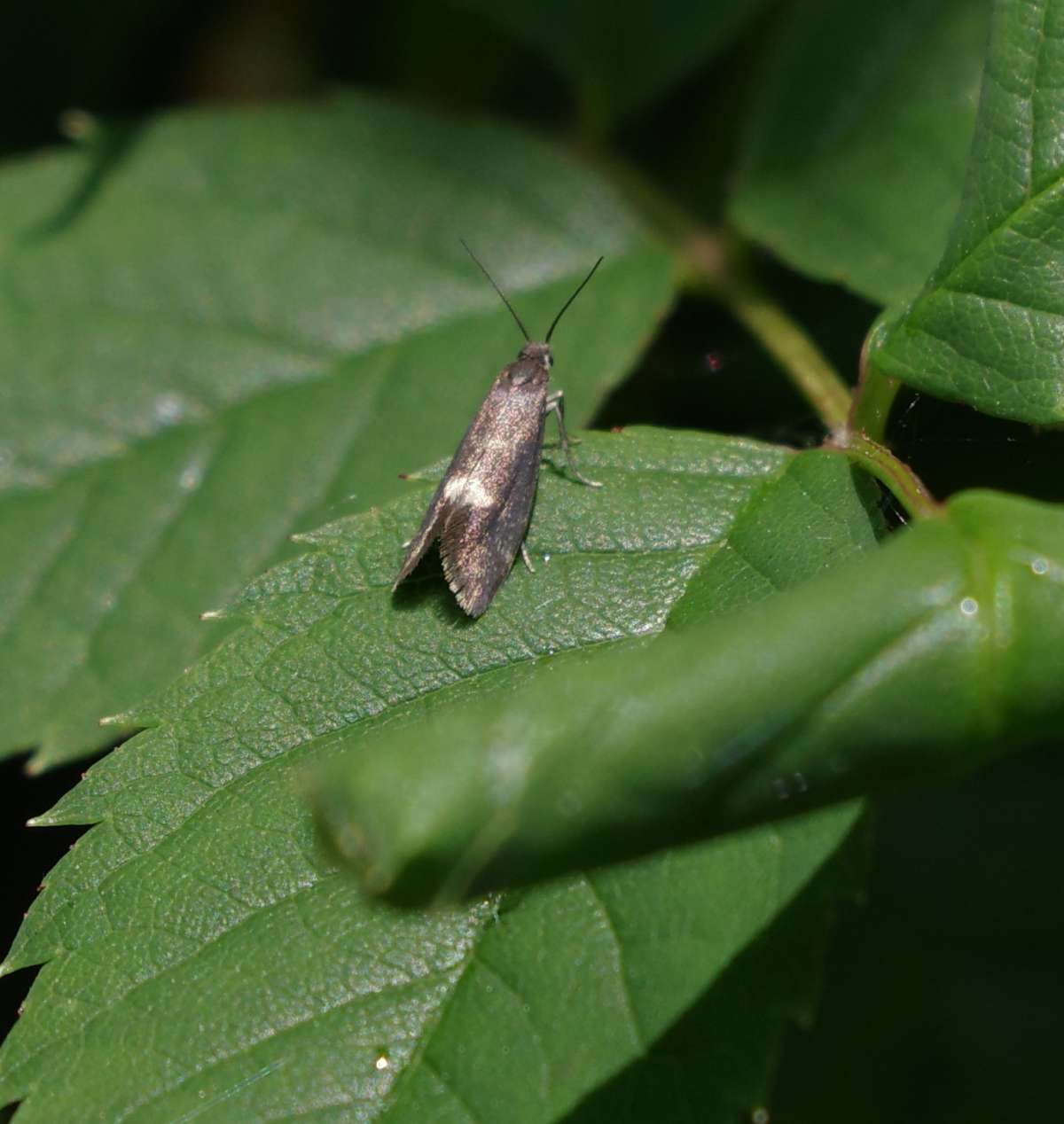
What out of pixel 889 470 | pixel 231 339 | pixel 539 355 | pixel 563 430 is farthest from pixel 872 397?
pixel 231 339

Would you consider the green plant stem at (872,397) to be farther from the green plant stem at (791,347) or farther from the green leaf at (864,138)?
the green leaf at (864,138)

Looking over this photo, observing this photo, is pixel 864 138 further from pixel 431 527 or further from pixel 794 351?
pixel 431 527

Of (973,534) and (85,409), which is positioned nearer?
(973,534)

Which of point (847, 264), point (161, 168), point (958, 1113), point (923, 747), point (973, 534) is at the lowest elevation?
point (958, 1113)

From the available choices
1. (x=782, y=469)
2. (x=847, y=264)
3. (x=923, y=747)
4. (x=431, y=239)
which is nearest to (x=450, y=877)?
(x=923, y=747)

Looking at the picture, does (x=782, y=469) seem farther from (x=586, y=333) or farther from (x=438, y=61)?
(x=438, y=61)

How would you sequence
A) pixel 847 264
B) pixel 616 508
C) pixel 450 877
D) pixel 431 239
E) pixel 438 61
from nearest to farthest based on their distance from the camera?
1. pixel 450 877
2. pixel 616 508
3. pixel 847 264
4. pixel 431 239
5. pixel 438 61
